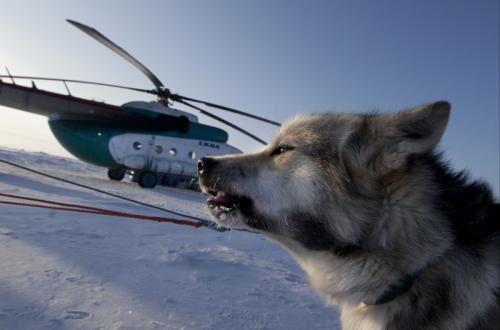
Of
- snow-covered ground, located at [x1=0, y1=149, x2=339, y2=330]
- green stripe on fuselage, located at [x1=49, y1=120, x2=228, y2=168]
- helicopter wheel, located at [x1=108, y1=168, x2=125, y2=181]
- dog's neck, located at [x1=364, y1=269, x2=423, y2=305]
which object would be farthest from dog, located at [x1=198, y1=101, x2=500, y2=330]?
helicopter wheel, located at [x1=108, y1=168, x2=125, y2=181]

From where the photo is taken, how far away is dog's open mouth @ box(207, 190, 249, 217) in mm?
2281

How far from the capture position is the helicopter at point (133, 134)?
42.4 ft

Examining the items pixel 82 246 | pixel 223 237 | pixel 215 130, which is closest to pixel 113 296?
pixel 82 246

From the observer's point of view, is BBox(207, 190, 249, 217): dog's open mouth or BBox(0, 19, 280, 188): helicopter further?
BBox(0, 19, 280, 188): helicopter

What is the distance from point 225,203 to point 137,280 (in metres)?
1.57

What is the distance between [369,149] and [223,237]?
423 centimetres

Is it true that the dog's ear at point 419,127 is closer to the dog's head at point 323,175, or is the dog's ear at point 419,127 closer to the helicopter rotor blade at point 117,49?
the dog's head at point 323,175

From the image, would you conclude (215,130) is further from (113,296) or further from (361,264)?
(361,264)

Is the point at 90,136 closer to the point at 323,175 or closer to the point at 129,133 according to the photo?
the point at 129,133

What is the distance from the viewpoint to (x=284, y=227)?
210 centimetres

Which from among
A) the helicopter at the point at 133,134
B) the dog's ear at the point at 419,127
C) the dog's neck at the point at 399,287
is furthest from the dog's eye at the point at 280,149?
the helicopter at the point at 133,134

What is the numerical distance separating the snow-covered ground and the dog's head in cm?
105

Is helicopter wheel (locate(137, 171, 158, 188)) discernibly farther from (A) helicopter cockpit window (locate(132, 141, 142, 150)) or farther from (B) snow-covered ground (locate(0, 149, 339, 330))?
(B) snow-covered ground (locate(0, 149, 339, 330))

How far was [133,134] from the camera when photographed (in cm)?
1352
